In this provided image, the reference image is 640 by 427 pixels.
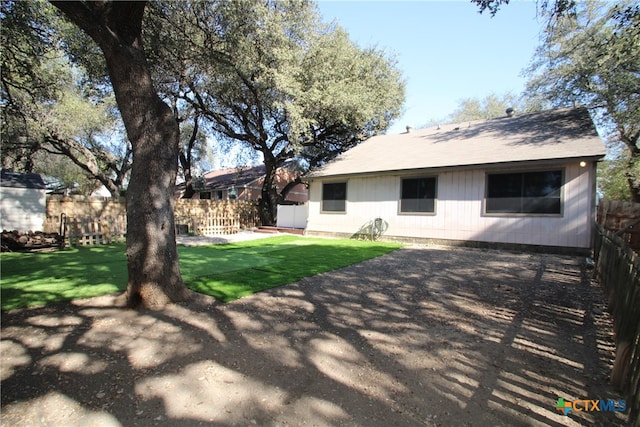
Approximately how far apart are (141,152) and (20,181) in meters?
12.0

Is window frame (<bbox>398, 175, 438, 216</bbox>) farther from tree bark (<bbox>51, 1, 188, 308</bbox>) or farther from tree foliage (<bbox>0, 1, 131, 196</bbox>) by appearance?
tree foliage (<bbox>0, 1, 131, 196</bbox>)

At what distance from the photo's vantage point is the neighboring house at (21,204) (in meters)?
11.7

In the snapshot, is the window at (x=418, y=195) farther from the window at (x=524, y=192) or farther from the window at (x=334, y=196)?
the window at (x=334, y=196)

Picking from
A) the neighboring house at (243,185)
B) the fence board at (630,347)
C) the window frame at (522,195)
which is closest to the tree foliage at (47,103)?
the neighboring house at (243,185)

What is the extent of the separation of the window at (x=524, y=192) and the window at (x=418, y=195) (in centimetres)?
197

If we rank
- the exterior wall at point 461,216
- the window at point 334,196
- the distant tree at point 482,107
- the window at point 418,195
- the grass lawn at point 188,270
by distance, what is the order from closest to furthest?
the grass lawn at point 188,270 < the exterior wall at point 461,216 < the window at point 418,195 < the window at point 334,196 < the distant tree at point 482,107

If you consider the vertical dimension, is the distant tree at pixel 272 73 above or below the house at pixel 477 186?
above

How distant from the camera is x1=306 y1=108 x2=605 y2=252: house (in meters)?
9.30

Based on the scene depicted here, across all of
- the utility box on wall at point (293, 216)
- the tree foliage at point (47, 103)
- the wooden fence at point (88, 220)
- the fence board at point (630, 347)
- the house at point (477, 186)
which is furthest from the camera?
the utility box on wall at point (293, 216)

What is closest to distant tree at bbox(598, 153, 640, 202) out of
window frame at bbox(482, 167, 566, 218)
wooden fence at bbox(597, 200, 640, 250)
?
wooden fence at bbox(597, 200, 640, 250)

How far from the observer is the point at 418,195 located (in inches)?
488

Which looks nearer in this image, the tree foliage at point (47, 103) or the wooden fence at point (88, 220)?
the tree foliage at point (47, 103)

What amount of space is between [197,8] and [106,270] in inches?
392

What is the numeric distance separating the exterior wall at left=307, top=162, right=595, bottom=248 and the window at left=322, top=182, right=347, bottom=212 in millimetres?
252
